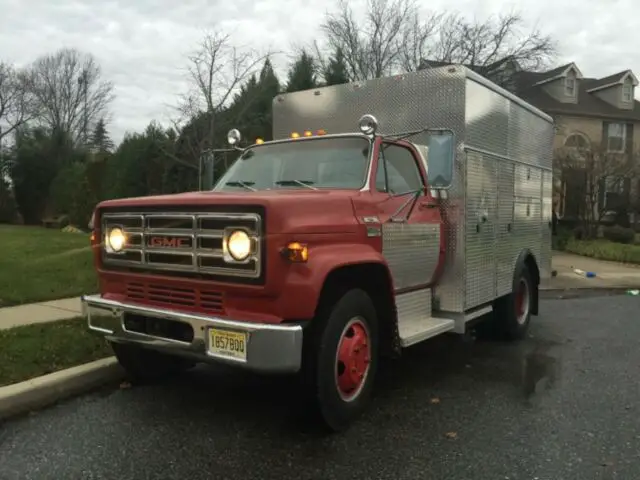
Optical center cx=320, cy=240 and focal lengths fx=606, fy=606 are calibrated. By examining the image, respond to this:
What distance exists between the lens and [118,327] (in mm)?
4359

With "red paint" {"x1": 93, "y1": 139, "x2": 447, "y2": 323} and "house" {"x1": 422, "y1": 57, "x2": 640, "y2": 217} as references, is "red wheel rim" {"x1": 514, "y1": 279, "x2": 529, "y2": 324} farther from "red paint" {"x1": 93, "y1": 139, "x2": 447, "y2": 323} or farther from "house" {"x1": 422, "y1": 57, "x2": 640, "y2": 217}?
"house" {"x1": 422, "y1": 57, "x2": 640, "y2": 217}

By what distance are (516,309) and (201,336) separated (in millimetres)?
4676

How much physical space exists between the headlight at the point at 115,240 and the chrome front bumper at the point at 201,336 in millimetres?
392

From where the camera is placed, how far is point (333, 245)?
13.5ft

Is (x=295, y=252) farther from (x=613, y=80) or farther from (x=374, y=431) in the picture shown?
(x=613, y=80)

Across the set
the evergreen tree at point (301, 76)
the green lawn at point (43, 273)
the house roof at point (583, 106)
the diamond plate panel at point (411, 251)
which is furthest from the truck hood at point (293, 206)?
the house roof at point (583, 106)

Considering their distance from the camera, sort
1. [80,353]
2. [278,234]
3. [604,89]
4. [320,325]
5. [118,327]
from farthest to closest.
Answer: [604,89] < [80,353] < [118,327] < [320,325] < [278,234]

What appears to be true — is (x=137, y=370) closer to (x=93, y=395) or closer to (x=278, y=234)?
(x=93, y=395)

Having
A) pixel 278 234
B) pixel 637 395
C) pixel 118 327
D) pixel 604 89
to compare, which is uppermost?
pixel 604 89

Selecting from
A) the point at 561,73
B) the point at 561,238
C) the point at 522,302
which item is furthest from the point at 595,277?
the point at 561,73

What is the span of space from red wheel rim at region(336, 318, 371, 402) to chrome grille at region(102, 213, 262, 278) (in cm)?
90

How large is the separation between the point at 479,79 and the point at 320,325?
3240mm

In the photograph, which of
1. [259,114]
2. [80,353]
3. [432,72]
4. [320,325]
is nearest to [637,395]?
[320,325]

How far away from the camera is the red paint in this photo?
377 centimetres
